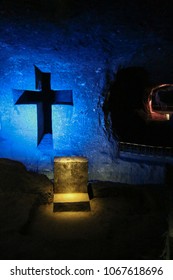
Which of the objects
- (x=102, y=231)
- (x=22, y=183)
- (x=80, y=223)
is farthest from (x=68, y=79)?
(x=102, y=231)

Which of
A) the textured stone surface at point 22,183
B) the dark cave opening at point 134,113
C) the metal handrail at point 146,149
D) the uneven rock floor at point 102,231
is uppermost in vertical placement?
the dark cave opening at point 134,113

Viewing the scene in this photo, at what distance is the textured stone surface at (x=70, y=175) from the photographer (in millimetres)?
6121

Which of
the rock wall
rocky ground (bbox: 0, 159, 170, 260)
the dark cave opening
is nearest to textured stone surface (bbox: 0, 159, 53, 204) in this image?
rocky ground (bbox: 0, 159, 170, 260)

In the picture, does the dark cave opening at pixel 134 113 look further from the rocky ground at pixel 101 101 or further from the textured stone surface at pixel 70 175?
the textured stone surface at pixel 70 175

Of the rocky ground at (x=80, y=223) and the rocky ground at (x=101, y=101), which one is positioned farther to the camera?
the rocky ground at (x=101, y=101)

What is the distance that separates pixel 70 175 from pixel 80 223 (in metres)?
1.36

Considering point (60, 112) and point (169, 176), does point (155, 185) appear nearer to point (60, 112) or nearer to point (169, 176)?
point (169, 176)

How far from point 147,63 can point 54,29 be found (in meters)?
3.85

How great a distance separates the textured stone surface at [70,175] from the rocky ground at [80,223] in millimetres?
284

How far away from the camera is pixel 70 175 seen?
Result: 6.18 metres

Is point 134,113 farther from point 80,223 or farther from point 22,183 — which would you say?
point 80,223

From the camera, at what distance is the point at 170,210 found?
8.88 m

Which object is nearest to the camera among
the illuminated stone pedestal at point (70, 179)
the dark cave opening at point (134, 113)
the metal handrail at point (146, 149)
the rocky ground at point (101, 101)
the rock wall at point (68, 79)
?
the rocky ground at point (101, 101)

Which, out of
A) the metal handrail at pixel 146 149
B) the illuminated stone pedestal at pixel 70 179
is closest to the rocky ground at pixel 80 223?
the illuminated stone pedestal at pixel 70 179
